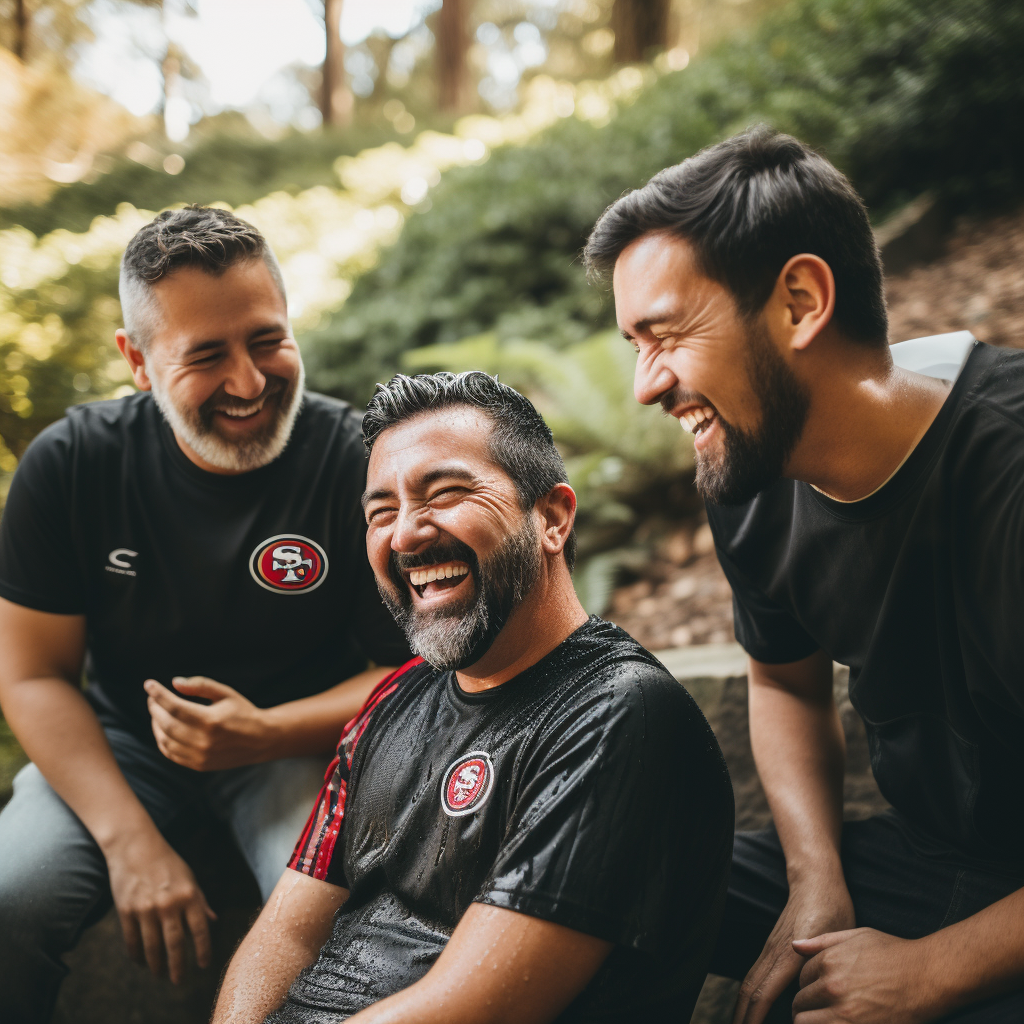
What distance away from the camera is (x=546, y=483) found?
189 centimetres

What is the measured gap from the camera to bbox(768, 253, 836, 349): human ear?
1.63 m

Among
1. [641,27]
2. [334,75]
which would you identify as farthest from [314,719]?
[334,75]

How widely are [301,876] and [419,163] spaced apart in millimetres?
9748

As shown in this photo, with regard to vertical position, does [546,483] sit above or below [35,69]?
below

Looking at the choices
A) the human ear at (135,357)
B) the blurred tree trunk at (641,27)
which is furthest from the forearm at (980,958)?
the blurred tree trunk at (641,27)

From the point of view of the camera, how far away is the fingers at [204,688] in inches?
90.5

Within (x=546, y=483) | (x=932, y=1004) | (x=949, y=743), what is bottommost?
(x=932, y=1004)

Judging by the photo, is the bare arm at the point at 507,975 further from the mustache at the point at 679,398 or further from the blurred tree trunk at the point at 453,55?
the blurred tree trunk at the point at 453,55

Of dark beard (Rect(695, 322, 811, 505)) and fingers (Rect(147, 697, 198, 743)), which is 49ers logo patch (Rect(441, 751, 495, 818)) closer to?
dark beard (Rect(695, 322, 811, 505))

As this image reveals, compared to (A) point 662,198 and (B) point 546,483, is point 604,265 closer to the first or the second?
(A) point 662,198

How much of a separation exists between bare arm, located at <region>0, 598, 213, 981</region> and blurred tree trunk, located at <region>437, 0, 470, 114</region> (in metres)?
14.1

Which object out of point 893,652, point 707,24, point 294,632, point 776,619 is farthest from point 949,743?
point 707,24

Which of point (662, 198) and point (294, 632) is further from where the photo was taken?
point (294, 632)

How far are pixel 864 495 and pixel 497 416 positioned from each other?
2.66ft
